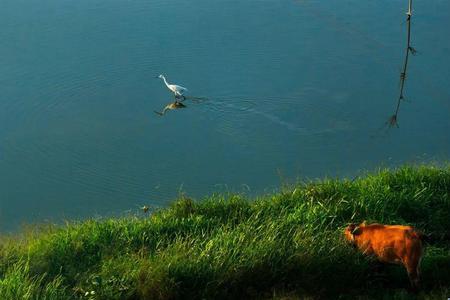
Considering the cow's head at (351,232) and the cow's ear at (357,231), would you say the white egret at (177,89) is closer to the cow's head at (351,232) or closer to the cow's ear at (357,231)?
the cow's head at (351,232)

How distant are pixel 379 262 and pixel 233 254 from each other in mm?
833

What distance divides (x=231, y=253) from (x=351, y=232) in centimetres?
71

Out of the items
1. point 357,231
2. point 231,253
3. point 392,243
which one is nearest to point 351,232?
point 357,231

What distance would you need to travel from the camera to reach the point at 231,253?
3.93 meters

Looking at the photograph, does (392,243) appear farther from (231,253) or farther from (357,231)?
(231,253)

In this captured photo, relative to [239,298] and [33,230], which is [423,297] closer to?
[239,298]

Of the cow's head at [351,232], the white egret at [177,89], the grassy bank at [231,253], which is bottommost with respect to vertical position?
the grassy bank at [231,253]

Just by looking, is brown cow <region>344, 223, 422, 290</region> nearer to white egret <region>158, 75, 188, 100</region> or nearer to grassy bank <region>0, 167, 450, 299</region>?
grassy bank <region>0, 167, 450, 299</region>

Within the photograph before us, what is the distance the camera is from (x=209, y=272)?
3818 mm

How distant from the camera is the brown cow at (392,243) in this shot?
3670 millimetres

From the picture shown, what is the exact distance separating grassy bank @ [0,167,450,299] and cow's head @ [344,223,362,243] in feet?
0.15

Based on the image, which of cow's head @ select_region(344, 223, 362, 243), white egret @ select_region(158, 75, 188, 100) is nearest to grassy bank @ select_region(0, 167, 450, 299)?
cow's head @ select_region(344, 223, 362, 243)

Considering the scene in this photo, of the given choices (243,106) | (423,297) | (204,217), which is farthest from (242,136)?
(423,297)

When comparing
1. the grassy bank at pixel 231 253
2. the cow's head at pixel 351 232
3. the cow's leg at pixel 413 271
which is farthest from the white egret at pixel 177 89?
the cow's leg at pixel 413 271
